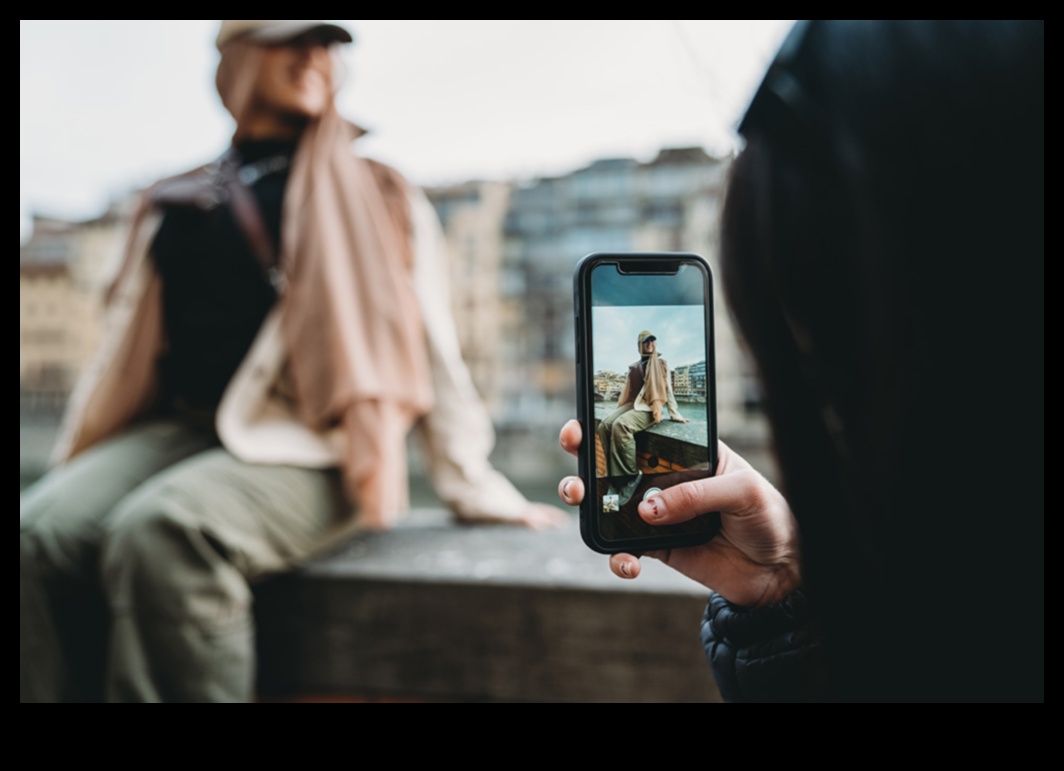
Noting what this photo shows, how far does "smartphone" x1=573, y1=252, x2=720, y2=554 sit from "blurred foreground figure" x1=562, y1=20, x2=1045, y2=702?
0.11m

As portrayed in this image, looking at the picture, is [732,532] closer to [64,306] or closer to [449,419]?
[449,419]

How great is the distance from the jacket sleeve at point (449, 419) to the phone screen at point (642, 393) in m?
0.95

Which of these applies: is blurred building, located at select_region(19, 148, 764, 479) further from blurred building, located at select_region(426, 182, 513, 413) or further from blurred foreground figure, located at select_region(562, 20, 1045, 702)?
blurred foreground figure, located at select_region(562, 20, 1045, 702)

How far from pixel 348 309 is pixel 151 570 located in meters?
0.56

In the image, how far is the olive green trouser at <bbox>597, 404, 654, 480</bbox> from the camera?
1.83 ft

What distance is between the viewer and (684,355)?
1.87 feet

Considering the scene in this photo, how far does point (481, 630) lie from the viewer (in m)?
1.26

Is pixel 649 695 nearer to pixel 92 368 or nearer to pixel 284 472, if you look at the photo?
pixel 284 472

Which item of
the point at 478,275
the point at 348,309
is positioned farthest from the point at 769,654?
the point at 478,275

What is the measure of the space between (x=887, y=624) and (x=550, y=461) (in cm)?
1978

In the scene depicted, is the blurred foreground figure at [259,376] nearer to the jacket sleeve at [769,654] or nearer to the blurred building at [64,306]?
the jacket sleeve at [769,654]

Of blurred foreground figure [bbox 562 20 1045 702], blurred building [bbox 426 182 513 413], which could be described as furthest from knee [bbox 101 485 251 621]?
blurred building [bbox 426 182 513 413]

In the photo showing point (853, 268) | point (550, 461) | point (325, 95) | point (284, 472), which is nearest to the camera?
point (853, 268)

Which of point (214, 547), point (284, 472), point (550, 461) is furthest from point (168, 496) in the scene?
point (550, 461)
